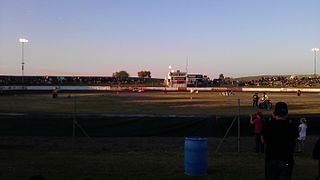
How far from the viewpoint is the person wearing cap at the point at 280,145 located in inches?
282

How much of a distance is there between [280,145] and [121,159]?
920 cm

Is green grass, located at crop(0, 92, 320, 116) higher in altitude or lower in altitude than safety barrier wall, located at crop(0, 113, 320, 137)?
lower

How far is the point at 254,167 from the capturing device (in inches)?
570

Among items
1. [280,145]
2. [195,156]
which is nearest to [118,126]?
[195,156]

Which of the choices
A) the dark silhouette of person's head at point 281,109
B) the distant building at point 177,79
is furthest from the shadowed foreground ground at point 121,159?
the distant building at point 177,79

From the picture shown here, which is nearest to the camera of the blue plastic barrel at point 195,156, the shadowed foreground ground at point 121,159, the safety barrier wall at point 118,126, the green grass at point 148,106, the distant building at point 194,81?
the blue plastic barrel at point 195,156

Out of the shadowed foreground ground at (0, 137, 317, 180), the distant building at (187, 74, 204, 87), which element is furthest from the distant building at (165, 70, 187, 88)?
the shadowed foreground ground at (0, 137, 317, 180)

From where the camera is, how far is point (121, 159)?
52.0 feet

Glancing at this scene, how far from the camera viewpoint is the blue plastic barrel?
1233 cm

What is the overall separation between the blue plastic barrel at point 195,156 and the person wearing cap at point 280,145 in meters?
5.05

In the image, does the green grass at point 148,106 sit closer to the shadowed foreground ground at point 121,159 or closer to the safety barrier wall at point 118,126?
the safety barrier wall at point 118,126

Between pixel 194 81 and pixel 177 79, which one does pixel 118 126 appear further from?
pixel 194 81

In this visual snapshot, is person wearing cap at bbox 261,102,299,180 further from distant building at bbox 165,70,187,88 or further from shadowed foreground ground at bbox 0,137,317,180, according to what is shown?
distant building at bbox 165,70,187,88

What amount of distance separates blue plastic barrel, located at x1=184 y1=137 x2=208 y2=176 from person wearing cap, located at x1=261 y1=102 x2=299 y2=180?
505 centimetres
